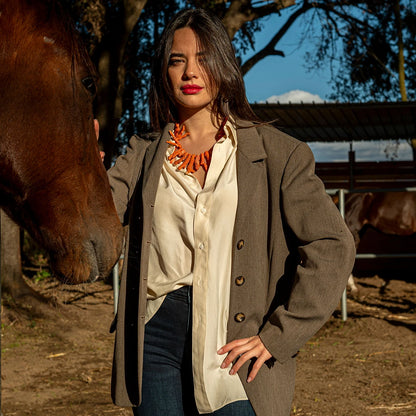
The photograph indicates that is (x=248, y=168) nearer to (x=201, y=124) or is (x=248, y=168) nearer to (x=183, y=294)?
(x=201, y=124)

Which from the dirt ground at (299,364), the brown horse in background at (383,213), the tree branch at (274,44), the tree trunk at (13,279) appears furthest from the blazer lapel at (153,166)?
the tree branch at (274,44)

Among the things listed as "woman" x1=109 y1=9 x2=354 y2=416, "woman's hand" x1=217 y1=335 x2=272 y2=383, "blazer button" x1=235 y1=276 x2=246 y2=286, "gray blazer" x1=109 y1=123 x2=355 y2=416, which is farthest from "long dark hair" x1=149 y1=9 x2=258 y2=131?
"woman's hand" x1=217 y1=335 x2=272 y2=383

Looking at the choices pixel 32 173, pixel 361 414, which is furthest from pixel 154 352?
pixel 361 414

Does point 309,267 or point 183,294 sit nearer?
point 309,267

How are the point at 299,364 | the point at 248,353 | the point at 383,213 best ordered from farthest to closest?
the point at 383,213
the point at 299,364
the point at 248,353

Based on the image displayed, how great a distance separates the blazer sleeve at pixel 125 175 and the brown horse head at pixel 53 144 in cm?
32

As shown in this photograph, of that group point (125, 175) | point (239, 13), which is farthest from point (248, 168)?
point (239, 13)

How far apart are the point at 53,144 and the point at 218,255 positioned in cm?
51

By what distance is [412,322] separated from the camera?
591 centimetres

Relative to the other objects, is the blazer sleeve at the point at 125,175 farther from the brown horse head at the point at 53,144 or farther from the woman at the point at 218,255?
the brown horse head at the point at 53,144

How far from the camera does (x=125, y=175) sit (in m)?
1.73

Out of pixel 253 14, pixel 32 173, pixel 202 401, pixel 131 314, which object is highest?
pixel 253 14

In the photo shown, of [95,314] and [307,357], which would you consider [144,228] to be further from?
[95,314]

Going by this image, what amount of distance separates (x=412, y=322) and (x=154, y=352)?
197 inches
